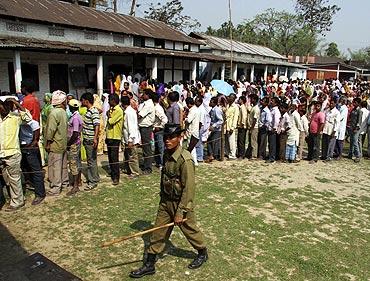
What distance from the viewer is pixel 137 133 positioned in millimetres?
7238

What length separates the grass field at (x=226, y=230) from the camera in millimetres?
4270

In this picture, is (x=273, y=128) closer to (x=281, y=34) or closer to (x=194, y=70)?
(x=194, y=70)

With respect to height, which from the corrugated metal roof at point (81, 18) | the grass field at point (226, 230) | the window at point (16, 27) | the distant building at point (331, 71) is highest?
the corrugated metal roof at point (81, 18)

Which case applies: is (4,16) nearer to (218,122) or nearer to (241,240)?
(218,122)

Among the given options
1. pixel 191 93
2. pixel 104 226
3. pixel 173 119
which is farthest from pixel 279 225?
pixel 191 93

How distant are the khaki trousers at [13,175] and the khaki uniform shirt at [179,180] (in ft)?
9.13

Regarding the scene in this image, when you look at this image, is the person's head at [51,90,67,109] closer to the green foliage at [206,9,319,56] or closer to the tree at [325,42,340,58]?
the green foliage at [206,9,319,56]

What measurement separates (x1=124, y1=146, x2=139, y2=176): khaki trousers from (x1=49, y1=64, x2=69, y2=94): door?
404 inches

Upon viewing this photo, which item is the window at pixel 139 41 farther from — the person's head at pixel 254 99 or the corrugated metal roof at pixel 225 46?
the person's head at pixel 254 99

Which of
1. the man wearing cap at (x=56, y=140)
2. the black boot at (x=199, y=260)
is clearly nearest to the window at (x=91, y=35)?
the man wearing cap at (x=56, y=140)

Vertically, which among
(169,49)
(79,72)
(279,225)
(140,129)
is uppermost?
(169,49)

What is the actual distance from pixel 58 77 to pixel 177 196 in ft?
46.8

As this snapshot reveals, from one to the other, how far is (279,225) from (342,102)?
20.4 ft

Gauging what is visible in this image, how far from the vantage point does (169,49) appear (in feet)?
75.6
